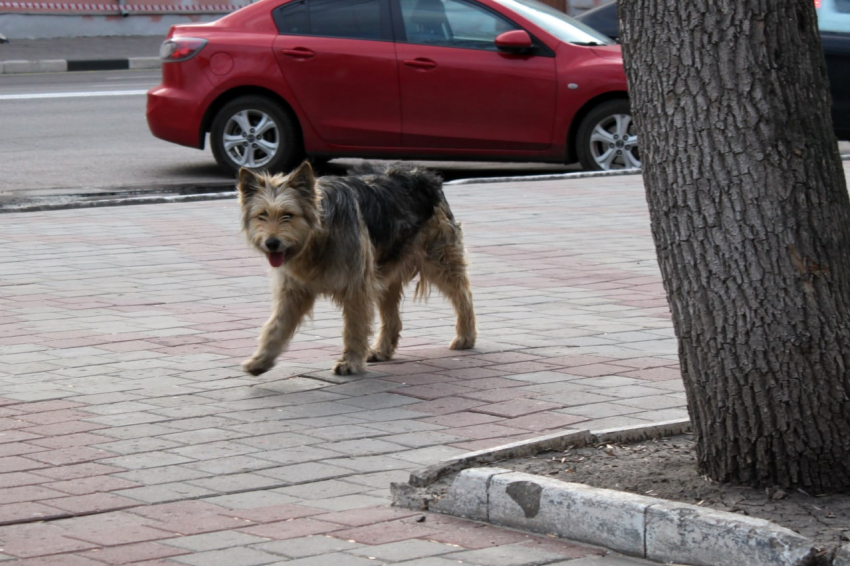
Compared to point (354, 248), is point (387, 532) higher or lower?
lower

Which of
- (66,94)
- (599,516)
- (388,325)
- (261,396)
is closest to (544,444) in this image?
(599,516)

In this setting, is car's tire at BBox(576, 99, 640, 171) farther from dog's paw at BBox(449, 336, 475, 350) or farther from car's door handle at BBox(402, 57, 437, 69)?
dog's paw at BBox(449, 336, 475, 350)

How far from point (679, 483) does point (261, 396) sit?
7.07 feet

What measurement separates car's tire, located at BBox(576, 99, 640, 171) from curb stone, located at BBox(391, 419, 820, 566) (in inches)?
298

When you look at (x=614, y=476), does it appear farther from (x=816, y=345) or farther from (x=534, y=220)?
(x=534, y=220)

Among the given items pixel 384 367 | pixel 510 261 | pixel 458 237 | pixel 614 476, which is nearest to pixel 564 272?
pixel 510 261

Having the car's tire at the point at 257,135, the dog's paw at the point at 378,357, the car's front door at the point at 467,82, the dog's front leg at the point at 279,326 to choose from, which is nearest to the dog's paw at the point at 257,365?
the dog's front leg at the point at 279,326

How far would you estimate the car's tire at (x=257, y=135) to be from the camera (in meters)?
12.4

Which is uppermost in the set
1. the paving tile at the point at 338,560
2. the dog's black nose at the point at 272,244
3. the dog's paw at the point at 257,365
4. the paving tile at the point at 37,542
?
the dog's black nose at the point at 272,244

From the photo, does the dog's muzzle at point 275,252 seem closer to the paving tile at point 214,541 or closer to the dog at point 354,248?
the dog at point 354,248

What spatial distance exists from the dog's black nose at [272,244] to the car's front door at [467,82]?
6.27 metres

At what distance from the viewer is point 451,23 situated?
40.1ft

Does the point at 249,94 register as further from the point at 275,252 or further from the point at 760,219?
the point at 760,219

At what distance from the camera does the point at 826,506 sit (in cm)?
414
